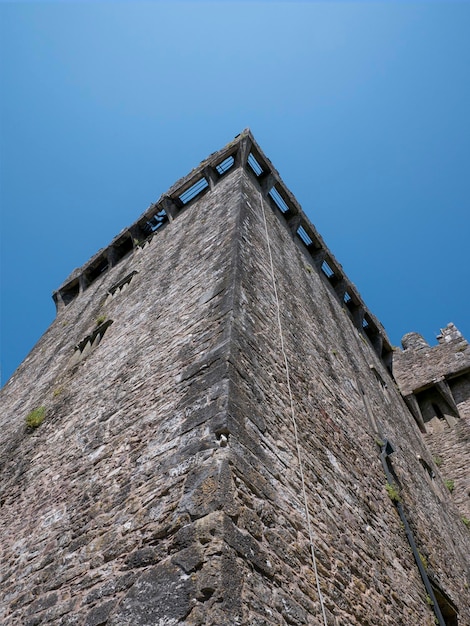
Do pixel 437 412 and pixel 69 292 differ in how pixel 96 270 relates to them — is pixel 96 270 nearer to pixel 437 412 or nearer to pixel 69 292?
pixel 69 292

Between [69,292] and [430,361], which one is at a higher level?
[69,292]

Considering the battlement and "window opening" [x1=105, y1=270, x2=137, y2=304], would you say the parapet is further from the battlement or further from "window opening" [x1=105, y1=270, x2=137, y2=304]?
"window opening" [x1=105, y1=270, x2=137, y2=304]

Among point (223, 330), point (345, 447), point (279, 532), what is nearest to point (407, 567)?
point (345, 447)

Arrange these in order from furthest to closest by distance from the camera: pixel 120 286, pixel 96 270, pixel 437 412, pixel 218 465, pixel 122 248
A: pixel 437 412, pixel 96 270, pixel 122 248, pixel 120 286, pixel 218 465

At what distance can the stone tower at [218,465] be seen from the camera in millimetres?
3639

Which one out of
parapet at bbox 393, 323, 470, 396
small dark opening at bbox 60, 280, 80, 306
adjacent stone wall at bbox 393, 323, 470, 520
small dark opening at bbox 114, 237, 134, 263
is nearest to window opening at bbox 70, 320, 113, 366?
small dark opening at bbox 114, 237, 134, 263

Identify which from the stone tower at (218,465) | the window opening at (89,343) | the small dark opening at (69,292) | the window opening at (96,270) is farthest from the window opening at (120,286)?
the small dark opening at (69,292)

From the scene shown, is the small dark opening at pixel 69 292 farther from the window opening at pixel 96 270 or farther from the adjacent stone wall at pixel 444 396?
the adjacent stone wall at pixel 444 396

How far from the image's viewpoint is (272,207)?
1091 centimetres

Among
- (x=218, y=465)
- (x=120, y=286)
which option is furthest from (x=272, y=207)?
(x=218, y=465)

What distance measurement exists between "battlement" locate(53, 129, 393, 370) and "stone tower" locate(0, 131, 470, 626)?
1.66ft

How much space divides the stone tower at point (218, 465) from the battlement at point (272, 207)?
0.51 metres

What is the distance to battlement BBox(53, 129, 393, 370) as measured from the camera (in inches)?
428

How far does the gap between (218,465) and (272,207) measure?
25.5 feet
